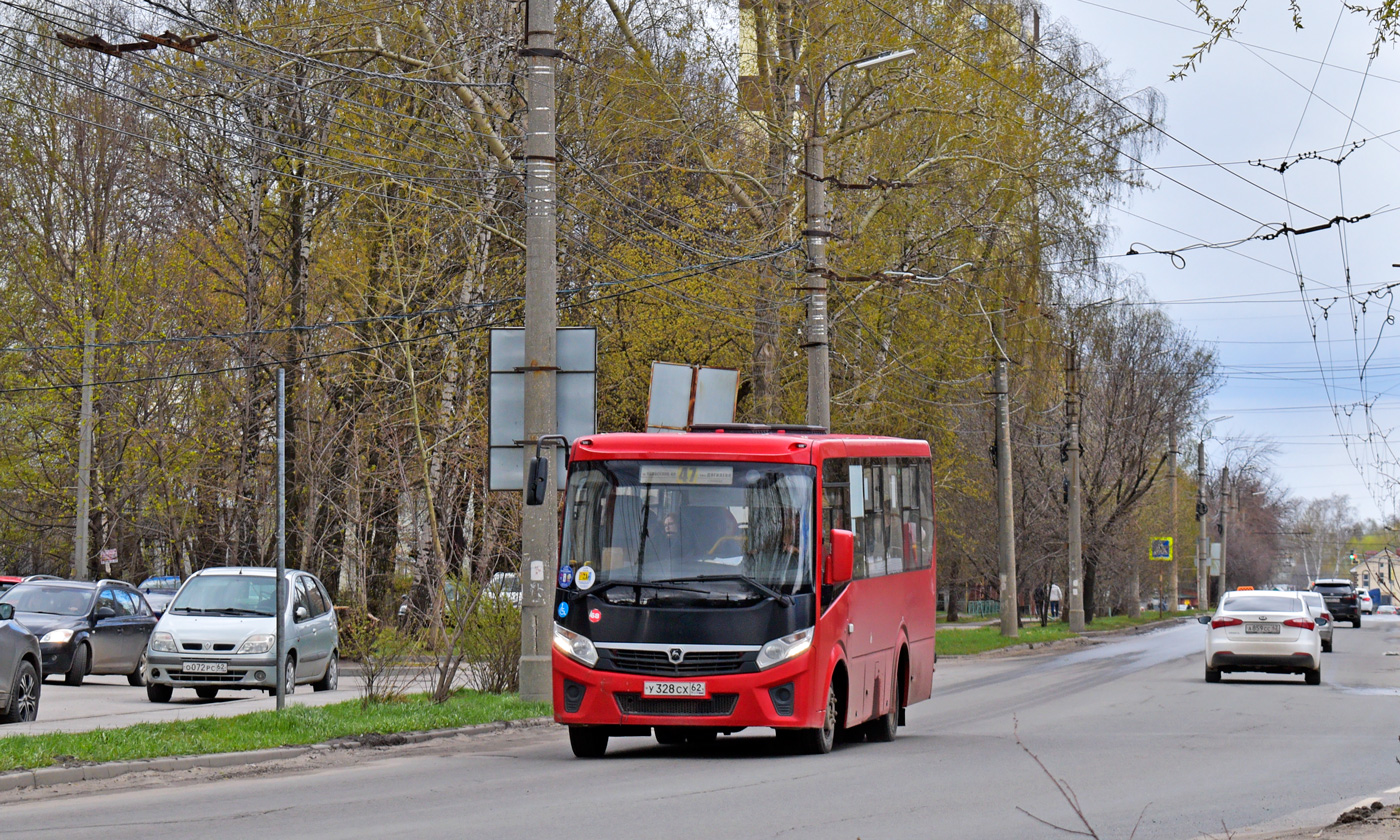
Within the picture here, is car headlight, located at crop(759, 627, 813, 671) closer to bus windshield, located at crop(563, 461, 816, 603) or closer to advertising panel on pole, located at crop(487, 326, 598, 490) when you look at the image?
bus windshield, located at crop(563, 461, 816, 603)

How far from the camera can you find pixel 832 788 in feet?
39.9

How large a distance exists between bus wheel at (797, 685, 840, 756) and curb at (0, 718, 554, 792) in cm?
406

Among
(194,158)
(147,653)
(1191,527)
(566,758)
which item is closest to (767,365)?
(194,158)

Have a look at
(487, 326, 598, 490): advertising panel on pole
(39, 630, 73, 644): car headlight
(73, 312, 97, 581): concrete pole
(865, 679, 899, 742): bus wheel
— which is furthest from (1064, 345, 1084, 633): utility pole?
(865, 679, 899, 742): bus wheel

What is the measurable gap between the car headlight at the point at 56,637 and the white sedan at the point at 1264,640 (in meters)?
18.0

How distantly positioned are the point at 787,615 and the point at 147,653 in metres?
12.1

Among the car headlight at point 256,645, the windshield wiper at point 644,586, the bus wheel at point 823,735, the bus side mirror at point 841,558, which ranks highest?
the bus side mirror at point 841,558

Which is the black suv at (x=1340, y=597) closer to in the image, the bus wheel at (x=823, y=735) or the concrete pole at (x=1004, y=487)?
the concrete pole at (x=1004, y=487)

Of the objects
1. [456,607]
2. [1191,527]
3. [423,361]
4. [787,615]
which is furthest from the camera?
[1191,527]

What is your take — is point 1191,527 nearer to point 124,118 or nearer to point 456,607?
point 124,118

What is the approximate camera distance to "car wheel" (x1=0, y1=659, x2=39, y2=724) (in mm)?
17984

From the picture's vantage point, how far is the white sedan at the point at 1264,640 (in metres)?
27.8

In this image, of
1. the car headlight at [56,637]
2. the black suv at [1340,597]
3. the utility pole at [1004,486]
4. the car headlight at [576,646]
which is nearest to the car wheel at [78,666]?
the car headlight at [56,637]

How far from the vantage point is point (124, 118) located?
139 ft
